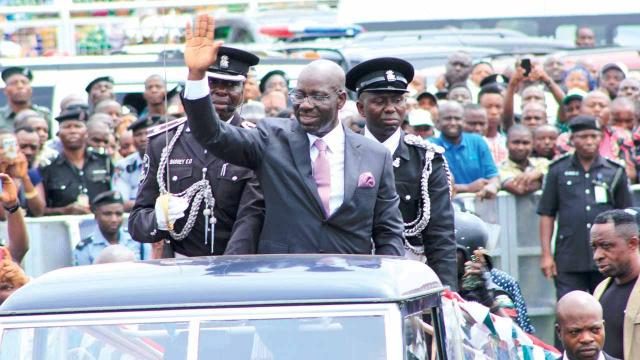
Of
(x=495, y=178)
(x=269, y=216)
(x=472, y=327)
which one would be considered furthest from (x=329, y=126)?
(x=495, y=178)

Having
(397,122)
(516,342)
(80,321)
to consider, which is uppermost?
(397,122)

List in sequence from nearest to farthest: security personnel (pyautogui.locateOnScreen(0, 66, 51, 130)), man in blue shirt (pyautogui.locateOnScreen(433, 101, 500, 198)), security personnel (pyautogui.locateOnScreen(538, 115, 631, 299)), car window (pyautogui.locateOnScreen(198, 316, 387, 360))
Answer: car window (pyautogui.locateOnScreen(198, 316, 387, 360)) → security personnel (pyautogui.locateOnScreen(538, 115, 631, 299)) → man in blue shirt (pyautogui.locateOnScreen(433, 101, 500, 198)) → security personnel (pyautogui.locateOnScreen(0, 66, 51, 130))

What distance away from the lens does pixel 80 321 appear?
17.7 feet

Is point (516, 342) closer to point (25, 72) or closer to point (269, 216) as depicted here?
point (269, 216)

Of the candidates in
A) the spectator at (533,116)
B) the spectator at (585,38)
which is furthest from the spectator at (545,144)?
the spectator at (585,38)

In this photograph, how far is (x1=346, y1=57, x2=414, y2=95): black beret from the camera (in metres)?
8.04

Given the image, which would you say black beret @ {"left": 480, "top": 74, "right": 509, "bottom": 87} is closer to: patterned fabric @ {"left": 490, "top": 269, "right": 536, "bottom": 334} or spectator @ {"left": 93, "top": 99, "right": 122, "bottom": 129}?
spectator @ {"left": 93, "top": 99, "right": 122, "bottom": 129}

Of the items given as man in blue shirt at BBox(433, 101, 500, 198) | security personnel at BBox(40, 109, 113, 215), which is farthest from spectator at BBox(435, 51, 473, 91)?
security personnel at BBox(40, 109, 113, 215)

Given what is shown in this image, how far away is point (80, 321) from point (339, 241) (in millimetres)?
1753

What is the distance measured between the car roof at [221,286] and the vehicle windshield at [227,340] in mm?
67

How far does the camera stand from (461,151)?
43.2 ft

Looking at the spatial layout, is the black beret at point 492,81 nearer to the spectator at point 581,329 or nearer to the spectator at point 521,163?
the spectator at point 521,163

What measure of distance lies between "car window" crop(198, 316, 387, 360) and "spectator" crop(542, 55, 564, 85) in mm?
11898

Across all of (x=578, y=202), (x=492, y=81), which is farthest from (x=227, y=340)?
(x=492, y=81)
